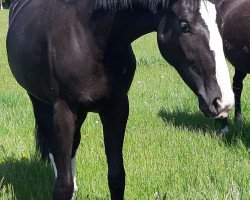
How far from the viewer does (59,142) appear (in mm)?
2590

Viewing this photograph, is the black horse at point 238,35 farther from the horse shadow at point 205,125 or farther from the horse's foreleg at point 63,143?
the horse's foreleg at point 63,143

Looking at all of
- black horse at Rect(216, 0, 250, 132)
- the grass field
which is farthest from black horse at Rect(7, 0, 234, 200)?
black horse at Rect(216, 0, 250, 132)

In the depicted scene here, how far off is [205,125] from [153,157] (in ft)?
4.58

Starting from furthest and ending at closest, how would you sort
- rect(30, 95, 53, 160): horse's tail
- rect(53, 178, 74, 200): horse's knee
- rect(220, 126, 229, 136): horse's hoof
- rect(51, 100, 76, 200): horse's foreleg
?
rect(220, 126, 229, 136): horse's hoof, rect(30, 95, 53, 160): horse's tail, rect(53, 178, 74, 200): horse's knee, rect(51, 100, 76, 200): horse's foreleg

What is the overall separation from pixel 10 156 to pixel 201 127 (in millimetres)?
2239

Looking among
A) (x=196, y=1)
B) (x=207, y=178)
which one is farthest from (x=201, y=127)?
(x=196, y=1)

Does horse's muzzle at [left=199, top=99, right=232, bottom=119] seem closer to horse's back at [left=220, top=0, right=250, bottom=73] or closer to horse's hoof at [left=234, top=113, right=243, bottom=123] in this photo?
horse's back at [left=220, top=0, right=250, bottom=73]

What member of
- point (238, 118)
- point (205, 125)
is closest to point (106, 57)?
point (205, 125)

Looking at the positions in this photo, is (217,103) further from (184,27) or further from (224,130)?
(224,130)

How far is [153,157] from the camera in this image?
12.8 feet

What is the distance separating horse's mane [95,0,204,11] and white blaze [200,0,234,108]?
60mm

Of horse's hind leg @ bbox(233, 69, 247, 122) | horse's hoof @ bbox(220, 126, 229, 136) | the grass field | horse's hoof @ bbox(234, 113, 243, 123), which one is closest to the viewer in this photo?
the grass field

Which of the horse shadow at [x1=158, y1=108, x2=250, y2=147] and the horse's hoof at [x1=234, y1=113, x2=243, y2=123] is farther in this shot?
the horse's hoof at [x1=234, y1=113, x2=243, y2=123]

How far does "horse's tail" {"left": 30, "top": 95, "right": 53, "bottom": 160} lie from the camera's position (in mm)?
3709
